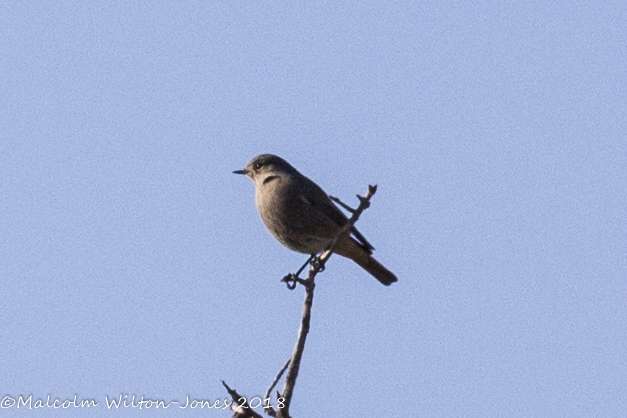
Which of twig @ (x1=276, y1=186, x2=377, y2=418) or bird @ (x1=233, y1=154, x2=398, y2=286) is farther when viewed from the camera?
bird @ (x1=233, y1=154, x2=398, y2=286)

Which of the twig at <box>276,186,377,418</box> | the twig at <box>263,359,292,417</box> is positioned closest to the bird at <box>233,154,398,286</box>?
the twig at <box>276,186,377,418</box>

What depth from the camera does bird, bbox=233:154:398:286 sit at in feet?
32.2

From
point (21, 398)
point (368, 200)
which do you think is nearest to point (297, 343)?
point (368, 200)

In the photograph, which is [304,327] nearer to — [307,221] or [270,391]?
[270,391]

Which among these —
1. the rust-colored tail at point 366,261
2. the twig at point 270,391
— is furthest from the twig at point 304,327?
the rust-colored tail at point 366,261

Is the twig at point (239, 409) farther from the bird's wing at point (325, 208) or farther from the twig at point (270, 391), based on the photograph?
the bird's wing at point (325, 208)

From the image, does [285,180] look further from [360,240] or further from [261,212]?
[360,240]

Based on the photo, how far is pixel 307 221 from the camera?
9.84 m

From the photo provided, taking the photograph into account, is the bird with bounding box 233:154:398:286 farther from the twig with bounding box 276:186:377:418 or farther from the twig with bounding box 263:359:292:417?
the twig with bounding box 263:359:292:417

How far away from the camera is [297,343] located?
5488 mm

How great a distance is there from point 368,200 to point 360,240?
12.6ft

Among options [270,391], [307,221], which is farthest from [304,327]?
[307,221]

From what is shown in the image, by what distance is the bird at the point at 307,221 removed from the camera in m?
9.83

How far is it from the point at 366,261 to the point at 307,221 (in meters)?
0.72
